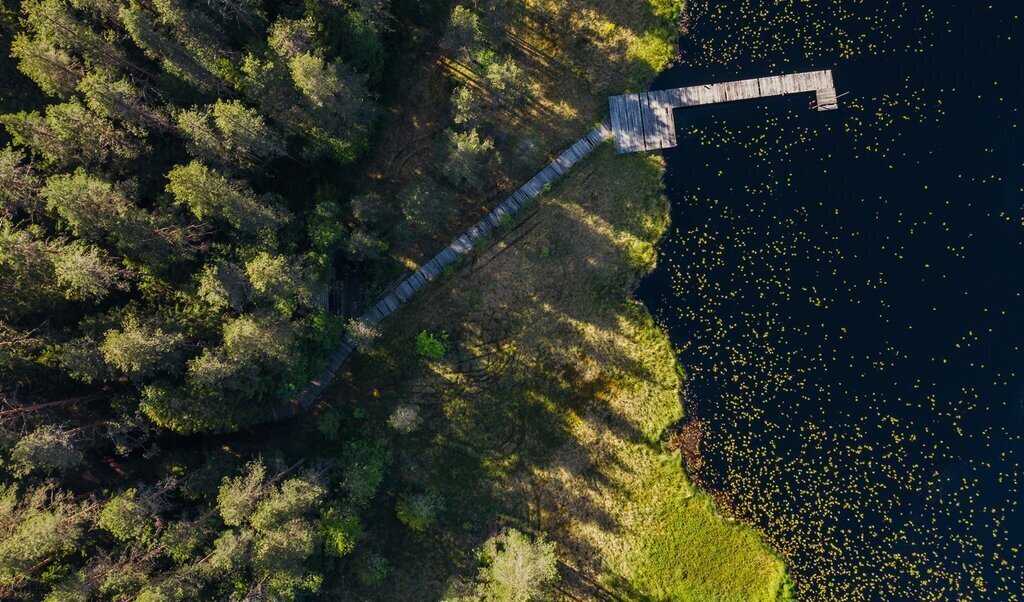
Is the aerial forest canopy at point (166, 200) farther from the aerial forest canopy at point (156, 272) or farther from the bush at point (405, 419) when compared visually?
the bush at point (405, 419)

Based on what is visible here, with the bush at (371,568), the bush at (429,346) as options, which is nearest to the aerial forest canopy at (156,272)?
the bush at (371,568)

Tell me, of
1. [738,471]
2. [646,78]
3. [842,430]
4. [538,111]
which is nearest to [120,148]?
[538,111]

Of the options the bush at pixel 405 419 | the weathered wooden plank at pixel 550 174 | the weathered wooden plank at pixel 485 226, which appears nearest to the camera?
the bush at pixel 405 419

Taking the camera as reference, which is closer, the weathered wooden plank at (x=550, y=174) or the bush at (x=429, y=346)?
the bush at (x=429, y=346)

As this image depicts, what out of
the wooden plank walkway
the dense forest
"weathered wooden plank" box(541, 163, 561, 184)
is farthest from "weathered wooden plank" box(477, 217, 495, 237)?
"weathered wooden plank" box(541, 163, 561, 184)

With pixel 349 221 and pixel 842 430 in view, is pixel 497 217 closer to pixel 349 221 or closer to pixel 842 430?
pixel 349 221
